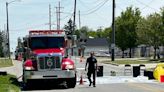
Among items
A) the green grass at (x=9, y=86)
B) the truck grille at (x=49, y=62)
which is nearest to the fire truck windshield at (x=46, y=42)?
the truck grille at (x=49, y=62)

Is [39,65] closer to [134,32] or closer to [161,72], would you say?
[161,72]

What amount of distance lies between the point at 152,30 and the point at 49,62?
54.1 metres

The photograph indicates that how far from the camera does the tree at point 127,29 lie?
9619cm

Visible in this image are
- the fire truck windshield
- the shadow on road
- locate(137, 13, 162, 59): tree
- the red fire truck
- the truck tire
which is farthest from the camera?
locate(137, 13, 162, 59): tree

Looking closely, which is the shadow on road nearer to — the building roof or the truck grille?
the truck grille

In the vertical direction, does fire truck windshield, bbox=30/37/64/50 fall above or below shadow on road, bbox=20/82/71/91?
above

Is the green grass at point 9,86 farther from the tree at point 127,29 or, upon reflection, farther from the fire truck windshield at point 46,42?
the tree at point 127,29

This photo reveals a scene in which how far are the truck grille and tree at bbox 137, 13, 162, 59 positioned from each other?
51.1m

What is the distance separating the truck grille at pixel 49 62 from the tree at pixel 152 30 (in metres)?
51.1

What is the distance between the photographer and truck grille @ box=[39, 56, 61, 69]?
26.0 meters

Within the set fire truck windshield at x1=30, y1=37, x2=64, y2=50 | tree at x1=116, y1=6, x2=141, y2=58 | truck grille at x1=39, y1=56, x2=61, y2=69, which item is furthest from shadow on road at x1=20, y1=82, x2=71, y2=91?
tree at x1=116, y1=6, x2=141, y2=58

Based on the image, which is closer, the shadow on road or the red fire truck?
the red fire truck

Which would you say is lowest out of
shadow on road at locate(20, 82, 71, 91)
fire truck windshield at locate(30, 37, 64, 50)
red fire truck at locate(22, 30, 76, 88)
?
shadow on road at locate(20, 82, 71, 91)

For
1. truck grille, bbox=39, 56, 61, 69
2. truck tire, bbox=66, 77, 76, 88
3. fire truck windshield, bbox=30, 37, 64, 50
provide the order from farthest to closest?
fire truck windshield, bbox=30, 37, 64, 50, truck tire, bbox=66, 77, 76, 88, truck grille, bbox=39, 56, 61, 69
